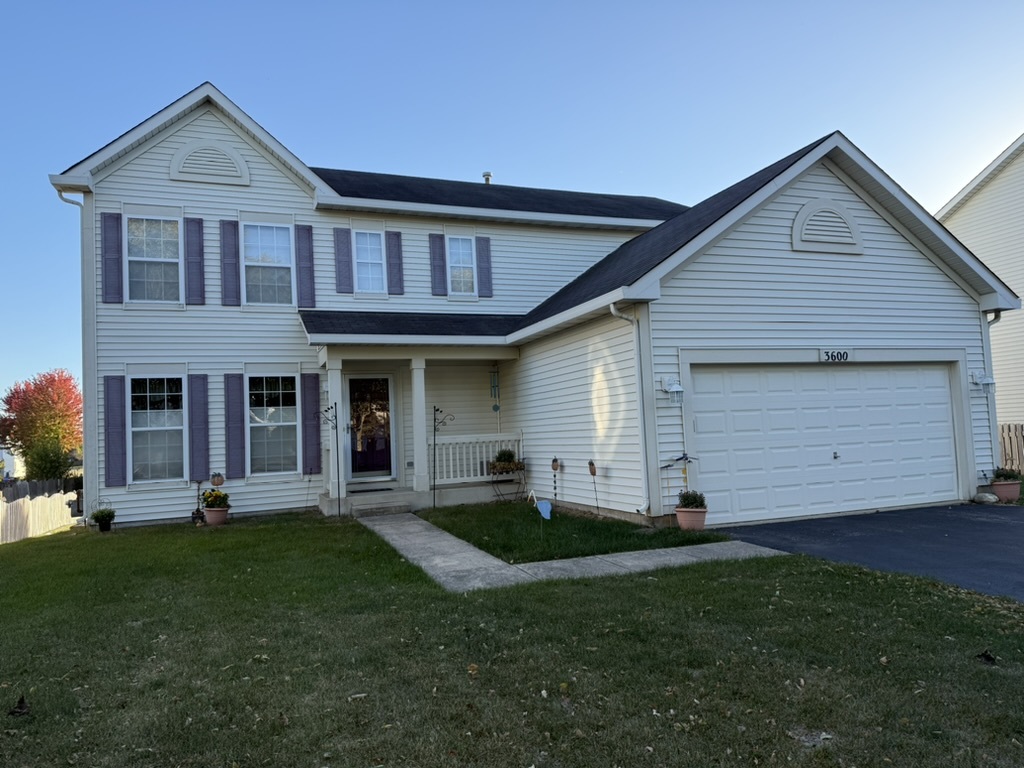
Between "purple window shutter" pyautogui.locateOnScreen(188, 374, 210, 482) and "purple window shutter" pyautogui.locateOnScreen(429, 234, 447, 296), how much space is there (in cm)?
472

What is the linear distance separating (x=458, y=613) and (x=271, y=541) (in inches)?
194

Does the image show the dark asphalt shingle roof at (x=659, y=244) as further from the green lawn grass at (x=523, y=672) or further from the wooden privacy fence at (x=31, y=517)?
the wooden privacy fence at (x=31, y=517)

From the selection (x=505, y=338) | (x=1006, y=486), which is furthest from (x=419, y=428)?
(x=1006, y=486)

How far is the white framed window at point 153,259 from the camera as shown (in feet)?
38.2

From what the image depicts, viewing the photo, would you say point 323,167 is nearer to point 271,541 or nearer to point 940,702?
point 271,541

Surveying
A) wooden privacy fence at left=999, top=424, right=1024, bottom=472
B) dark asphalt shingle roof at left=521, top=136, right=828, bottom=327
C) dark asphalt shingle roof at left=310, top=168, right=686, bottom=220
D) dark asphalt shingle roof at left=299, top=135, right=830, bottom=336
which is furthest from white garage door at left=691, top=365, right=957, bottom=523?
dark asphalt shingle roof at left=310, top=168, right=686, bottom=220

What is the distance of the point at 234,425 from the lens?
11969mm

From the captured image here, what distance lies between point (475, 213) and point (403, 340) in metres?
3.53

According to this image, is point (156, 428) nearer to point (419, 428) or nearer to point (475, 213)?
point (419, 428)

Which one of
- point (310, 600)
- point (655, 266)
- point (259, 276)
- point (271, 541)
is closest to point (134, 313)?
point (259, 276)

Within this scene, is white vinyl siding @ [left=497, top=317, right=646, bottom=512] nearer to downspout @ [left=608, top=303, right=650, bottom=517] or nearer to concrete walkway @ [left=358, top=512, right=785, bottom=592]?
downspout @ [left=608, top=303, right=650, bottom=517]

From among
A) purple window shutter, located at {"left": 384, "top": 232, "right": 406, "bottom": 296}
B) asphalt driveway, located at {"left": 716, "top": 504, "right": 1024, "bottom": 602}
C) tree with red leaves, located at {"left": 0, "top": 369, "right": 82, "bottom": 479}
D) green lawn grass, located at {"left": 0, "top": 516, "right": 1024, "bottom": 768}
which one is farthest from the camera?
tree with red leaves, located at {"left": 0, "top": 369, "right": 82, "bottom": 479}

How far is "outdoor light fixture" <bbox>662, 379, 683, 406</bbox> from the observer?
29.3 ft

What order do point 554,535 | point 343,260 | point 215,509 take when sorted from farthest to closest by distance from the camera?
point 343,260
point 215,509
point 554,535
